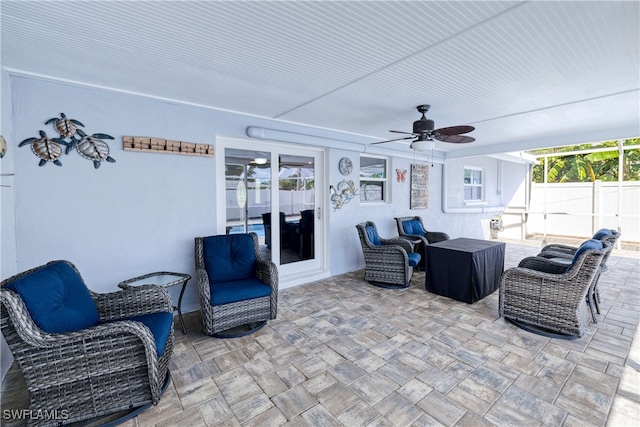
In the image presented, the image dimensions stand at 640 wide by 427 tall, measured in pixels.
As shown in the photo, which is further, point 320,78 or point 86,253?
point 86,253

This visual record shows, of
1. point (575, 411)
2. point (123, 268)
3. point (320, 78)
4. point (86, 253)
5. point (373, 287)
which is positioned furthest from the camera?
point (373, 287)

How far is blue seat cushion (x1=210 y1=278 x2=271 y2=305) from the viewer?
2.79m

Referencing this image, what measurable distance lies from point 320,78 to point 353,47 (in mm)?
611

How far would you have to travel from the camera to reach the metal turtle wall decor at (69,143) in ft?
8.67

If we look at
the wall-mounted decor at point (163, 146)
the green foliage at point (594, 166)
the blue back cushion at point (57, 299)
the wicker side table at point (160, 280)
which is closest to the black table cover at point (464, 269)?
the wicker side table at point (160, 280)

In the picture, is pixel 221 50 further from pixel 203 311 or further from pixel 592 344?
pixel 592 344

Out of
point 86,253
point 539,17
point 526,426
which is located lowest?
point 526,426

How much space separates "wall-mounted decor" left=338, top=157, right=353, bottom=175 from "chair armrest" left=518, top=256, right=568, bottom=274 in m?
2.84

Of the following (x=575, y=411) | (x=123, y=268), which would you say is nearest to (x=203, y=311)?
(x=123, y=268)

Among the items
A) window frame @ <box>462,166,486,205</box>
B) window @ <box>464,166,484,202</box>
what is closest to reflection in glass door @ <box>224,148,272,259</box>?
window frame @ <box>462,166,486,205</box>

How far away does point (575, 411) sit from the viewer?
1872 millimetres

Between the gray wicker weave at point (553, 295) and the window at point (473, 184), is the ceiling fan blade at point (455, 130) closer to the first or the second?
the gray wicker weave at point (553, 295)

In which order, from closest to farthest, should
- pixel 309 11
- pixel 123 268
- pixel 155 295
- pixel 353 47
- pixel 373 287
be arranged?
pixel 309 11
pixel 353 47
pixel 155 295
pixel 123 268
pixel 373 287

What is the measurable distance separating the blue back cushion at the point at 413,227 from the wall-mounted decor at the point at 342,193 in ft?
4.09
